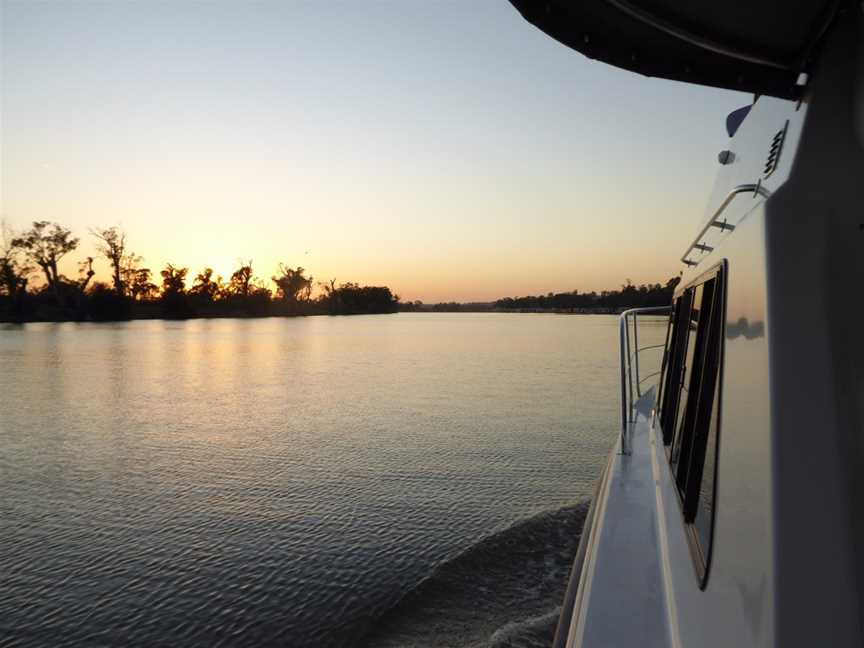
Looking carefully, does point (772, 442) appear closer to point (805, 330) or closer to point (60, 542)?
point (805, 330)

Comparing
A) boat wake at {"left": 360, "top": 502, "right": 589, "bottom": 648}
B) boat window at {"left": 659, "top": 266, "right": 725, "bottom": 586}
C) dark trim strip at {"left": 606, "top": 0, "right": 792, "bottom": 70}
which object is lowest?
boat wake at {"left": 360, "top": 502, "right": 589, "bottom": 648}

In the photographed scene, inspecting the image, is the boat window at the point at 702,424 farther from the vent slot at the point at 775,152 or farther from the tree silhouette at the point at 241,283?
the tree silhouette at the point at 241,283

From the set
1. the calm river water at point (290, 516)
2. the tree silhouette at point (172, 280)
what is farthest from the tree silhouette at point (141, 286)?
the calm river water at point (290, 516)

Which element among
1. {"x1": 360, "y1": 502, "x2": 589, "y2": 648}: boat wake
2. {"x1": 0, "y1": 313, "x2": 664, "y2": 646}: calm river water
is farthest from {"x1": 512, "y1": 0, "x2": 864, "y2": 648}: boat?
{"x1": 0, "y1": 313, "x2": 664, "y2": 646}: calm river water

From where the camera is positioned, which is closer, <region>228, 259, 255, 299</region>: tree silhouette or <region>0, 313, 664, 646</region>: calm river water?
<region>0, 313, 664, 646</region>: calm river water

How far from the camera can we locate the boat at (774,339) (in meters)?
1.09

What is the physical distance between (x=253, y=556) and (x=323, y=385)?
39.9 feet

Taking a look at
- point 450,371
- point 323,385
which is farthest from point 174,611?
point 450,371

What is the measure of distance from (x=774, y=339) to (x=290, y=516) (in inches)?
234

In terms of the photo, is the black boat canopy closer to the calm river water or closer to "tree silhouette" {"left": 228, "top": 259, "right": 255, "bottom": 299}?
the calm river water

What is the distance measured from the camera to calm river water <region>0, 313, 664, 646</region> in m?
4.36

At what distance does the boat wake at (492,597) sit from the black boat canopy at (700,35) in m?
3.36

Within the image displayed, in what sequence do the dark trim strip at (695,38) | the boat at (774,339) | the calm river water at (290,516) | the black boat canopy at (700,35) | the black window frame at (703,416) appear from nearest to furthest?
the boat at (774,339), the black boat canopy at (700,35), the dark trim strip at (695,38), the black window frame at (703,416), the calm river water at (290,516)

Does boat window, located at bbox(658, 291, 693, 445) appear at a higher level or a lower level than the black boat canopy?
lower
